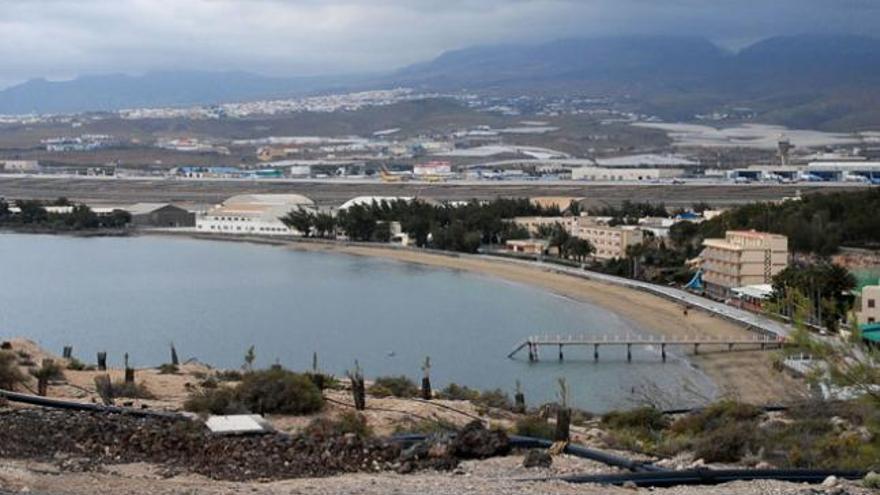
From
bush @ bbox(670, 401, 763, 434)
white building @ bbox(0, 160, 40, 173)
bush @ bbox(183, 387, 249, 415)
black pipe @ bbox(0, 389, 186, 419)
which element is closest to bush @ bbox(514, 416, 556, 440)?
bush @ bbox(670, 401, 763, 434)

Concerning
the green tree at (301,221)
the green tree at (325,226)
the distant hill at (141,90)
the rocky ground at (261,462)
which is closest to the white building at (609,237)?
the green tree at (325,226)

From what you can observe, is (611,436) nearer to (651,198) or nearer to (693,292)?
(693,292)

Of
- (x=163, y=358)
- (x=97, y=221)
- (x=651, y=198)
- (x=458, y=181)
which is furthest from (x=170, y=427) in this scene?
(x=458, y=181)

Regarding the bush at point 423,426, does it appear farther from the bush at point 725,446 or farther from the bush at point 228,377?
the bush at point 228,377

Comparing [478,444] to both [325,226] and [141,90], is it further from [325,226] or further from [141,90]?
[141,90]

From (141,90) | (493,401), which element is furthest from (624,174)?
(141,90)

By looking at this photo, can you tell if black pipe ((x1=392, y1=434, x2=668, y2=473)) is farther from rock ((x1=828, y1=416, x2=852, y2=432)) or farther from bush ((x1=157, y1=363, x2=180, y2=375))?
bush ((x1=157, y1=363, x2=180, y2=375))
